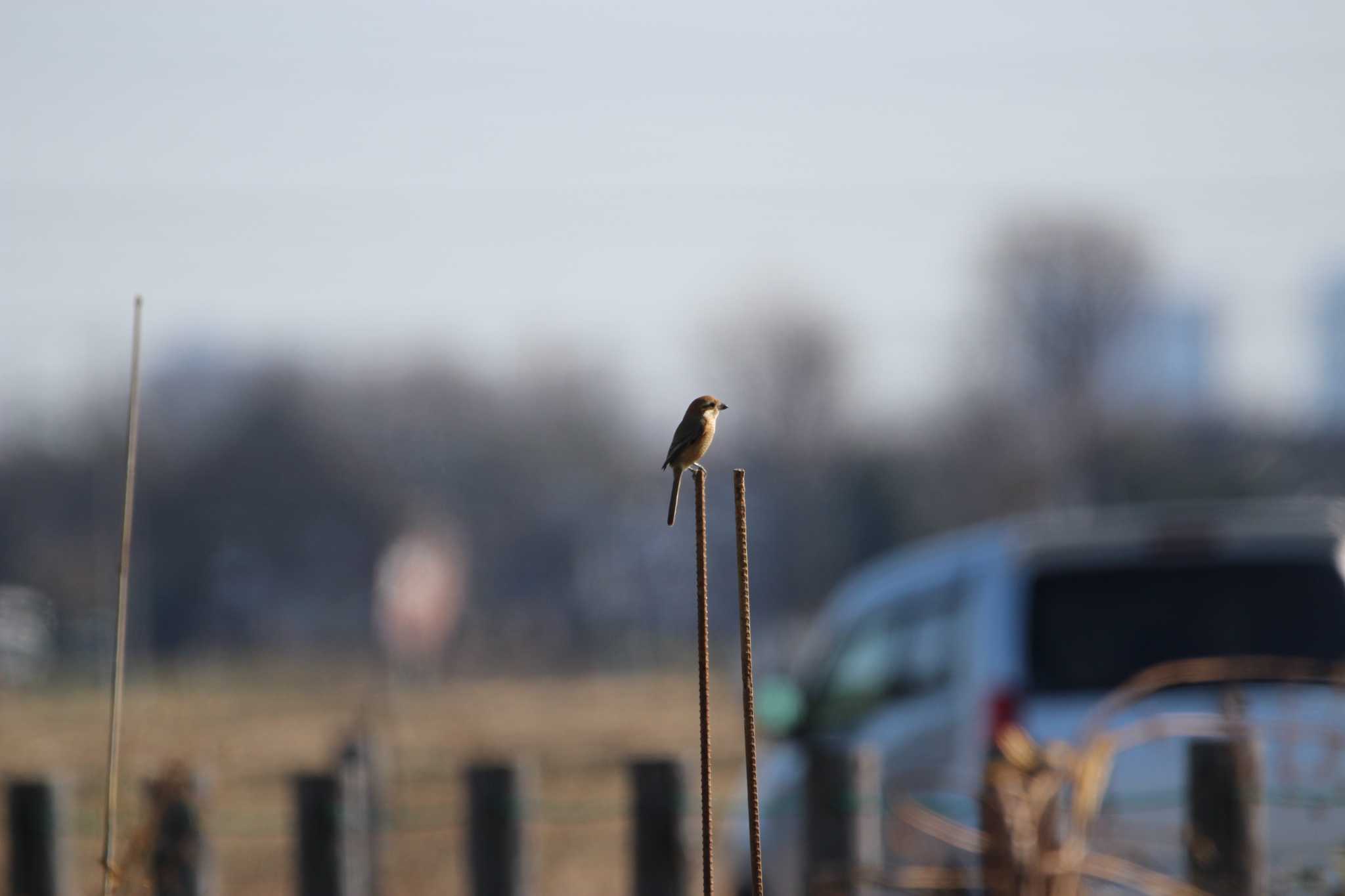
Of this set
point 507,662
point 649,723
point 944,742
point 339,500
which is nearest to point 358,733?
point 944,742

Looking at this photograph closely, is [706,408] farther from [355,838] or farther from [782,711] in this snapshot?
[782,711]

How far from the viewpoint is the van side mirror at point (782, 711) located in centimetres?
677

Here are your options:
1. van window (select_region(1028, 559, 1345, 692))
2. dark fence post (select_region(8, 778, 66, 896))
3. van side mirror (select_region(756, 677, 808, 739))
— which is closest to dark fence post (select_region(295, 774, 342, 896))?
dark fence post (select_region(8, 778, 66, 896))

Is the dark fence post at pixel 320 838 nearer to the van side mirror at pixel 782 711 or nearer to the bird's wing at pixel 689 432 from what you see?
the van side mirror at pixel 782 711

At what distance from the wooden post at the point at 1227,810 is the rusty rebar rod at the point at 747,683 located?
322 centimetres

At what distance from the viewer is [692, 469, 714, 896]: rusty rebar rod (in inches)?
63.3

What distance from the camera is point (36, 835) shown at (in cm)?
540

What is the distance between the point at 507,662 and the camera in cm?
4881

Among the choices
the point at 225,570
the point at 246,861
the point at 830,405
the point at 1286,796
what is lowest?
the point at 246,861

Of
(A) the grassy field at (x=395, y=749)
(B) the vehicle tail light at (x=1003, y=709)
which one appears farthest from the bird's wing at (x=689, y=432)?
(B) the vehicle tail light at (x=1003, y=709)

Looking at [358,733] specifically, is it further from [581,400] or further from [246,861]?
[581,400]

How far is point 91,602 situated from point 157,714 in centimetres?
2657

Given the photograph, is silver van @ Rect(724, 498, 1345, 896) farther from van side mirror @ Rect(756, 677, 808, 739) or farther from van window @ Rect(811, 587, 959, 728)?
van side mirror @ Rect(756, 677, 808, 739)

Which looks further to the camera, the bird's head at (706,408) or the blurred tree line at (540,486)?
the blurred tree line at (540,486)
